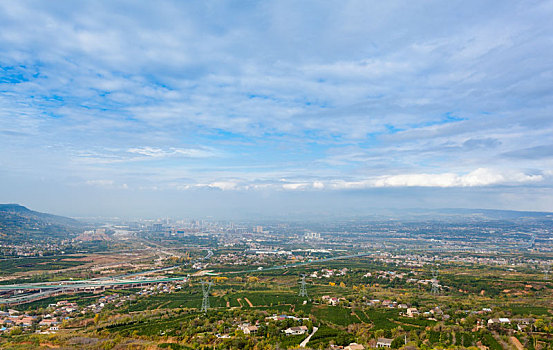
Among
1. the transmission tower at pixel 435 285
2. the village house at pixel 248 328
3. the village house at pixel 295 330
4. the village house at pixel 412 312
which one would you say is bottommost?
the transmission tower at pixel 435 285

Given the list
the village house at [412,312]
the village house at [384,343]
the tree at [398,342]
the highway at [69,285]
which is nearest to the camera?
the tree at [398,342]

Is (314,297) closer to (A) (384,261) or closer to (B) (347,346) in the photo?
(B) (347,346)

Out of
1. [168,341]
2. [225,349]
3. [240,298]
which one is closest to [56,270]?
[240,298]

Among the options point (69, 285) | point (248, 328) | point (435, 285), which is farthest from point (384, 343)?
point (69, 285)

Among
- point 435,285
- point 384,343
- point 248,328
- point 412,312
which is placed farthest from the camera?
point 435,285

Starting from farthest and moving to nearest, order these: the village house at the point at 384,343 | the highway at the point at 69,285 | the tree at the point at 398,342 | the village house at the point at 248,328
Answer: the highway at the point at 69,285 < the village house at the point at 248,328 < the village house at the point at 384,343 < the tree at the point at 398,342

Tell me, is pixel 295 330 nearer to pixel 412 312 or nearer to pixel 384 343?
pixel 384 343

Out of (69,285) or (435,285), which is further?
(69,285)

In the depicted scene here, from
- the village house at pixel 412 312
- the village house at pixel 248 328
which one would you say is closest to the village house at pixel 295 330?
the village house at pixel 248 328

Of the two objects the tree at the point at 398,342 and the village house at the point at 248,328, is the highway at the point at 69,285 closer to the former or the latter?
the village house at the point at 248,328

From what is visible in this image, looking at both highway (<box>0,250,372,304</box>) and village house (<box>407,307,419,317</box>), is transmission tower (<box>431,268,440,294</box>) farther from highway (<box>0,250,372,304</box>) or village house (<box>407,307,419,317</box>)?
highway (<box>0,250,372,304</box>)

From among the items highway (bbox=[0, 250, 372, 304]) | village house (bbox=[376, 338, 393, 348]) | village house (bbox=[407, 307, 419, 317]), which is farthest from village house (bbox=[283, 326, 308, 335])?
highway (bbox=[0, 250, 372, 304])
